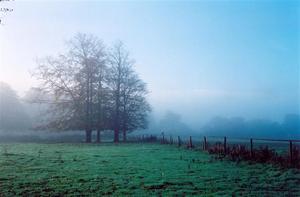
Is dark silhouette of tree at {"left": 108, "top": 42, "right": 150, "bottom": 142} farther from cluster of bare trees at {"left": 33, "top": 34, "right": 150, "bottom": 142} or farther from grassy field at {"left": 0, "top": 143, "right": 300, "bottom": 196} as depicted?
grassy field at {"left": 0, "top": 143, "right": 300, "bottom": 196}

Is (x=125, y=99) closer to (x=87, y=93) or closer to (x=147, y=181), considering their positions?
(x=87, y=93)

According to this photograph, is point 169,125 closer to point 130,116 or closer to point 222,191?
point 130,116

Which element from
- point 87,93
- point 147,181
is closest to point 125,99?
point 87,93

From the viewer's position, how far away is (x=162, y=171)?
1584 cm

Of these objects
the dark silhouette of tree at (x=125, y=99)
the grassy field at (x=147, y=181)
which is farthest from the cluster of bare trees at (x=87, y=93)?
the grassy field at (x=147, y=181)

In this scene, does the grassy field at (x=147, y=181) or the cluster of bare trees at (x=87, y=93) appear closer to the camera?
the grassy field at (x=147, y=181)

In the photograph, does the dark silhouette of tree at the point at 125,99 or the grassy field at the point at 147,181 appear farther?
the dark silhouette of tree at the point at 125,99

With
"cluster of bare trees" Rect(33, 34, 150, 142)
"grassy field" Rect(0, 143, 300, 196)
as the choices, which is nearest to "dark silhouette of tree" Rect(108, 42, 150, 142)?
"cluster of bare trees" Rect(33, 34, 150, 142)

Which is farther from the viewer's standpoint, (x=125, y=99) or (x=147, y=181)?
(x=125, y=99)

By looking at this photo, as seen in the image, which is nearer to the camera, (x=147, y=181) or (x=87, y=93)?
(x=147, y=181)

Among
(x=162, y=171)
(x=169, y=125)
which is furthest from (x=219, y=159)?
(x=169, y=125)

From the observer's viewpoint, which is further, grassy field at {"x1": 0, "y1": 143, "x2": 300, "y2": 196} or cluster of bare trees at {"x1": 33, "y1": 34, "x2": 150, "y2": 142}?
cluster of bare trees at {"x1": 33, "y1": 34, "x2": 150, "y2": 142}

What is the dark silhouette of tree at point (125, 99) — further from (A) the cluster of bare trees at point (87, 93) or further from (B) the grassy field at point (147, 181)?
(B) the grassy field at point (147, 181)

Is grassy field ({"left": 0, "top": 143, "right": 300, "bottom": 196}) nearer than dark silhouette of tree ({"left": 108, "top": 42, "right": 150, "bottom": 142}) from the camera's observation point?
Yes
